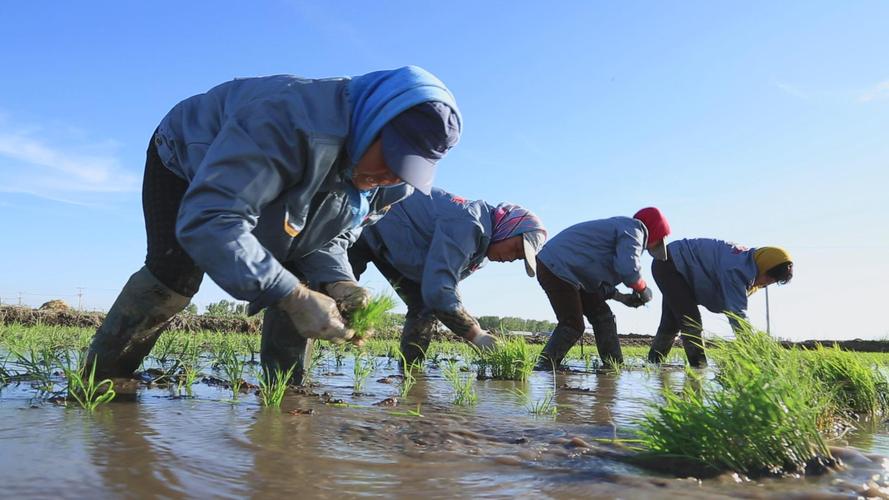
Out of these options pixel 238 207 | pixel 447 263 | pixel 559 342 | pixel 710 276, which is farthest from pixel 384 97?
pixel 710 276

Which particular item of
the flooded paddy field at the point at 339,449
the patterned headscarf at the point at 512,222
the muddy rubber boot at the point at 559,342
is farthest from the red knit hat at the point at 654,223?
the flooded paddy field at the point at 339,449

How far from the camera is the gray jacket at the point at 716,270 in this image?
261 inches

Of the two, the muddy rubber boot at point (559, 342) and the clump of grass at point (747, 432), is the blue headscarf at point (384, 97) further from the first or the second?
the muddy rubber boot at point (559, 342)

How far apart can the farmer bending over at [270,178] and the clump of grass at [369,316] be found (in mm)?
58

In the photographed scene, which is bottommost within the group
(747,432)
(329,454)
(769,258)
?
(329,454)

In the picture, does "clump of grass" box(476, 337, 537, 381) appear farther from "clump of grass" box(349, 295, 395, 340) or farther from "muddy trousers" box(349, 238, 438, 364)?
"clump of grass" box(349, 295, 395, 340)

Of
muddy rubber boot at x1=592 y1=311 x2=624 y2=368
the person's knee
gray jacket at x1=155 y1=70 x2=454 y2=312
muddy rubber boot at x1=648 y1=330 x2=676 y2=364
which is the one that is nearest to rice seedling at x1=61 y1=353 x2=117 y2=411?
the person's knee

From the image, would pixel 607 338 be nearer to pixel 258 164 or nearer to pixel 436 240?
pixel 436 240

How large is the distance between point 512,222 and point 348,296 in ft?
7.04

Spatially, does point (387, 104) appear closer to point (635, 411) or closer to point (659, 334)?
point (635, 411)

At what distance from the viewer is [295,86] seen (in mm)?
2340

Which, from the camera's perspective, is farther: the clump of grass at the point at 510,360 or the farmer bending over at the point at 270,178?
the clump of grass at the point at 510,360

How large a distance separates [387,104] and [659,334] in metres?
6.39

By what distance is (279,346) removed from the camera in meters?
3.40
